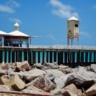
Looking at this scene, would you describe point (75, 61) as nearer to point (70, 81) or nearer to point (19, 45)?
point (19, 45)

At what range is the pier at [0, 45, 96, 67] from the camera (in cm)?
4534

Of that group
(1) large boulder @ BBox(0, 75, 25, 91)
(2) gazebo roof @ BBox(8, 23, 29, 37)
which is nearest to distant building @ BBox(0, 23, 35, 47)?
(2) gazebo roof @ BBox(8, 23, 29, 37)

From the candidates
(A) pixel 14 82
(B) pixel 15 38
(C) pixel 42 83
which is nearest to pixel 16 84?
(A) pixel 14 82

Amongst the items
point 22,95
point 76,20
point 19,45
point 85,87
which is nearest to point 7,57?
point 19,45

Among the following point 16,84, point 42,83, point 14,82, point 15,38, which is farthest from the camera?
point 15,38

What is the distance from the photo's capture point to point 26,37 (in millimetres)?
49000

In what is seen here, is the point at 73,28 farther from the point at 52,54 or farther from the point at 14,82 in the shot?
the point at 14,82

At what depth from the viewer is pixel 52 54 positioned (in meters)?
49.4

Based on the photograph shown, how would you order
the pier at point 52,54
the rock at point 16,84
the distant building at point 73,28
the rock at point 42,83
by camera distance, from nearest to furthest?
the rock at point 16,84
the rock at point 42,83
the pier at point 52,54
the distant building at point 73,28

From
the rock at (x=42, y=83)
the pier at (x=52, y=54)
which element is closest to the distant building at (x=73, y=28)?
the pier at (x=52, y=54)

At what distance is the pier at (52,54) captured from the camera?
45344 millimetres

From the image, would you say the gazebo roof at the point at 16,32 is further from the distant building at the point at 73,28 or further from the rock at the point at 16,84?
the rock at the point at 16,84

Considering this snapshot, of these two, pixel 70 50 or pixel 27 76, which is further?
pixel 70 50

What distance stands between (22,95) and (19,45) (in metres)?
37.8
